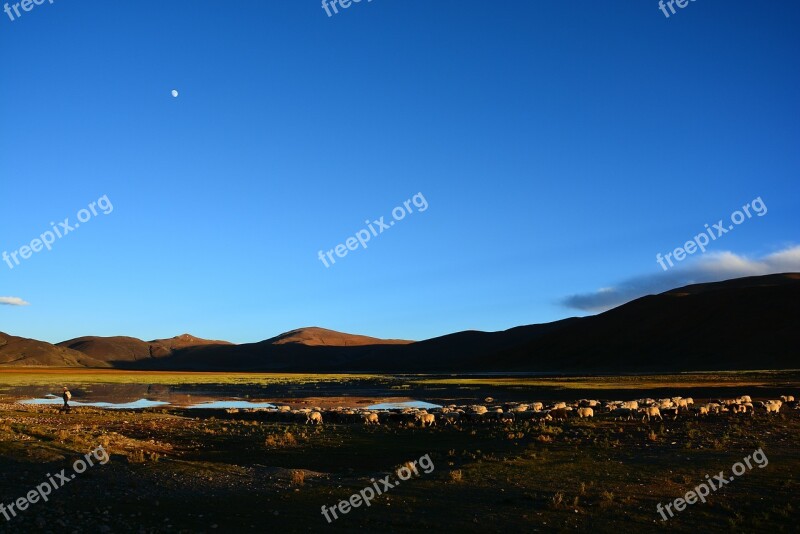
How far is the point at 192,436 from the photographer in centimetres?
2398

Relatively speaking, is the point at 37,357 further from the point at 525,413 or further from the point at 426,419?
the point at 525,413

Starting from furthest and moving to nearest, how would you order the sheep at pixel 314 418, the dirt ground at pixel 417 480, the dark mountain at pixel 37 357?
1. the dark mountain at pixel 37 357
2. the sheep at pixel 314 418
3. the dirt ground at pixel 417 480

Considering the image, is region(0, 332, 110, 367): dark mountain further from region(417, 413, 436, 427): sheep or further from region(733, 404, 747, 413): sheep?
region(733, 404, 747, 413): sheep

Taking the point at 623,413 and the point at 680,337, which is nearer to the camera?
the point at 623,413

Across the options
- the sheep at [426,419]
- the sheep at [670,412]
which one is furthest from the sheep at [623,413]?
Answer: the sheep at [426,419]

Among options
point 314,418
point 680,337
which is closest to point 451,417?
point 314,418

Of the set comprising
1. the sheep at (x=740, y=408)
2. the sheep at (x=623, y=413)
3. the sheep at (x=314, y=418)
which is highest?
the sheep at (x=314, y=418)

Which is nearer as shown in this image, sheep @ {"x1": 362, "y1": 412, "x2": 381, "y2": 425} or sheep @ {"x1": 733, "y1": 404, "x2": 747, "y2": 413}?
sheep @ {"x1": 362, "y1": 412, "x2": 381, "y2": 425}

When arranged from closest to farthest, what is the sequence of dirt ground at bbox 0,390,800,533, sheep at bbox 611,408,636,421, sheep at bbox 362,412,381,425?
dirt ground at bbox 0,390,800,533, sheep at bbox 611,408,636,421, sheep at bbox 362,412,381,425

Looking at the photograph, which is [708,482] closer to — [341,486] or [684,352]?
[341,486]

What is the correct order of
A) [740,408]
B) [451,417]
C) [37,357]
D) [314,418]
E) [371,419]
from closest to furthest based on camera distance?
[371,419]
[740,408]
[314,418]
[451,417]
[37,357]

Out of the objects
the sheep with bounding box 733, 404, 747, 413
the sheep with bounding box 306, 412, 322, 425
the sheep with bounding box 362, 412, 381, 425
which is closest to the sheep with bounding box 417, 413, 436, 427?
the sheep with bounding box 362, 412, 381, 425

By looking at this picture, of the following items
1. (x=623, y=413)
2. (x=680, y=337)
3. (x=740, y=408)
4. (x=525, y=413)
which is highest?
(x=680, y=337)

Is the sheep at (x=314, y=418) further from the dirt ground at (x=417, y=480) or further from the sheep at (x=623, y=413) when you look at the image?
the sheep at (x=623, y=413)
